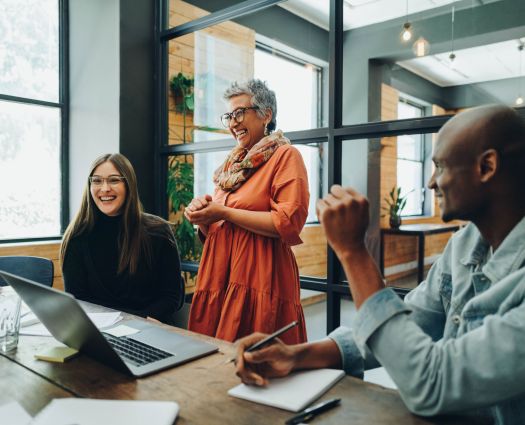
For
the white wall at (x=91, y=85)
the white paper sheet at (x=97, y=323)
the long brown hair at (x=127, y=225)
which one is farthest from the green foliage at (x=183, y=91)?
the white paper sheet at (x=97, y=323)

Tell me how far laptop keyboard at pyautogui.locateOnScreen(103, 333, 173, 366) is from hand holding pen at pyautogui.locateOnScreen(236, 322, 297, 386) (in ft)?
0.85

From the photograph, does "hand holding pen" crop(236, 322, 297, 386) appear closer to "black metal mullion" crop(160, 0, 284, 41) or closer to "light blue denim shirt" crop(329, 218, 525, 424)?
"light blue denim shirt" crop(329, 218, 525, 424)

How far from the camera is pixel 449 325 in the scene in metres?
0.97

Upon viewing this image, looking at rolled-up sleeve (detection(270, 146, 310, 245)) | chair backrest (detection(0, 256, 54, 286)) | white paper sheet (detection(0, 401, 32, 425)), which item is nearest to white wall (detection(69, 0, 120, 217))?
chair backrest (detection(0, 256, 54, 286))

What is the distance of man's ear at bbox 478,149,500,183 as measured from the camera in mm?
821

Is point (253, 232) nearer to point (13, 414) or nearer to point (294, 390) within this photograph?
point (294, 390)

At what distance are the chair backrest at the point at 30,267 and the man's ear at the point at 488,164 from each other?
85.3 inches

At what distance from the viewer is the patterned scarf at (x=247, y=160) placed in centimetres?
192

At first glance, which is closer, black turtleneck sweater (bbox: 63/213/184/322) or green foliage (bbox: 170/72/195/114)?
black turtleneck sweater (bbox: 63/213/184/322)

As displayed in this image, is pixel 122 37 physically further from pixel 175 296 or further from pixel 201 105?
pixel 175 296

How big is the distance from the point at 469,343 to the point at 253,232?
1.23m

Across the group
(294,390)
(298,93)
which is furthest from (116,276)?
(298,93)

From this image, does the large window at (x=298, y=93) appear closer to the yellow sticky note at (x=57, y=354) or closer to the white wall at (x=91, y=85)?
the white wall at (x=91, y=85)

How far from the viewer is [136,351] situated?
116 cm
